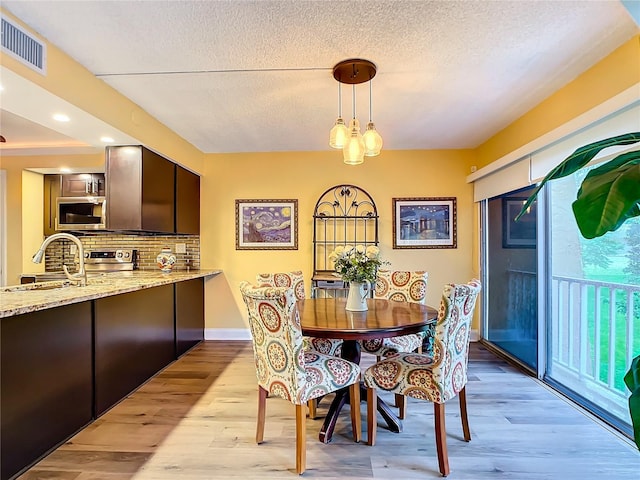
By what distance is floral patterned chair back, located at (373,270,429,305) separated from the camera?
3148 millimetres

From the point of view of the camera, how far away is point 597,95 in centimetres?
232

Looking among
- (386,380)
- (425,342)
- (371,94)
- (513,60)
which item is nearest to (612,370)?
(425,342)

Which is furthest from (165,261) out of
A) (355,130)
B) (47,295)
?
(355,130)

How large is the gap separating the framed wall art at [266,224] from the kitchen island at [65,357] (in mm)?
1370

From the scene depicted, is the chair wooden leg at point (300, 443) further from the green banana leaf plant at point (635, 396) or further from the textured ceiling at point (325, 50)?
the textured ceiling at point (325, 50)

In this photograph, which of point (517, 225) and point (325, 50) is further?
point (517, 225)

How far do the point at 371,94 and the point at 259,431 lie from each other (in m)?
2.55

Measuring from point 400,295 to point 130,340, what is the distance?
7.73 ft

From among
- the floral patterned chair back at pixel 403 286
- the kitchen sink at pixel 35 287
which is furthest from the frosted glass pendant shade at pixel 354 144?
the kitchen sink at pixel 35 287

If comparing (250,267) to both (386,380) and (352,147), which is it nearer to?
(352,147)

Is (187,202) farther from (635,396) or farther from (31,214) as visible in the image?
(635,396)

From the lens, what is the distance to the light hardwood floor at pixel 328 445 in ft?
6.19

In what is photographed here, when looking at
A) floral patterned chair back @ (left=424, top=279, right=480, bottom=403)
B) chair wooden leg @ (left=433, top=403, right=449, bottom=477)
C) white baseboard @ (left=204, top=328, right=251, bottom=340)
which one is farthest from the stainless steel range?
chair wooden leg @ (left=433, top=403, right=449, bottom=477)

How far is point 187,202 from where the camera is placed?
428cm
